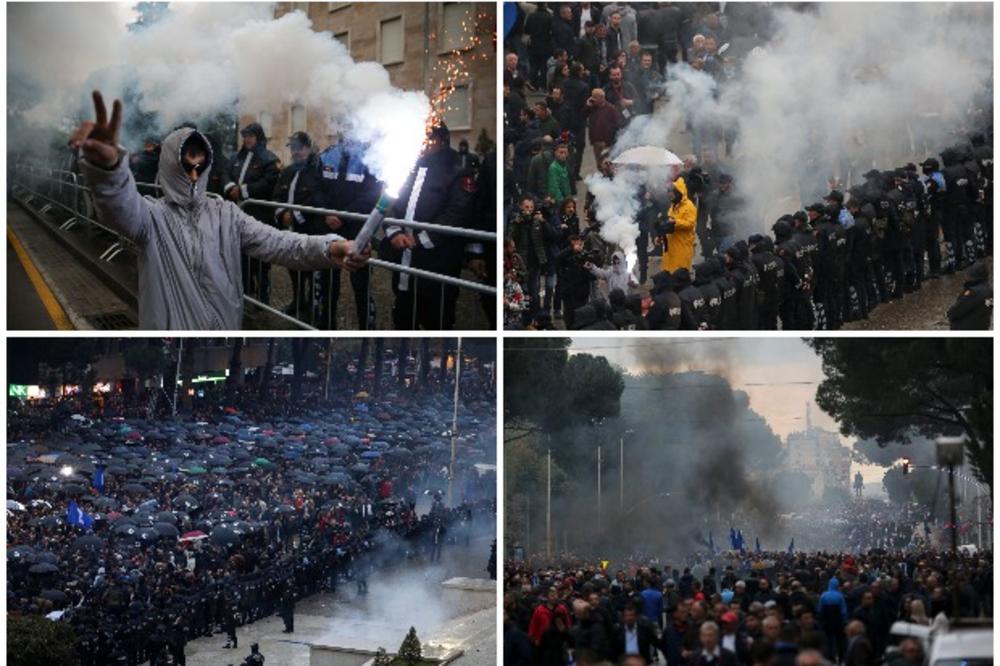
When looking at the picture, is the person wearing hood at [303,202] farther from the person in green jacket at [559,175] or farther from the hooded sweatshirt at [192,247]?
the person in green jacket at [559,175]

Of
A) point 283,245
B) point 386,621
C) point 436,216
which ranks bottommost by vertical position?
point 386,621

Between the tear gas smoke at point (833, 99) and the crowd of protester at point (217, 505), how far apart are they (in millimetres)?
1263

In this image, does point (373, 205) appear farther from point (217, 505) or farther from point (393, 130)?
point (217, 505)

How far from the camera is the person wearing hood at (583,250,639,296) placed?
6.22 m

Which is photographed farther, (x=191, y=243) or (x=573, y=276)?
(x=573, y=276)

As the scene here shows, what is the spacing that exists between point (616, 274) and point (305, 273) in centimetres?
120


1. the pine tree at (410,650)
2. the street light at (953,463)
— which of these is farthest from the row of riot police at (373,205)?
the street light at (953,463)

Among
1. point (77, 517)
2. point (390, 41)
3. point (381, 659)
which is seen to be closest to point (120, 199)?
point (390, 41)

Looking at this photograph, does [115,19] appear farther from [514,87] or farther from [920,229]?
[920,229]

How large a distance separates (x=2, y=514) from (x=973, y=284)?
3.86 meters

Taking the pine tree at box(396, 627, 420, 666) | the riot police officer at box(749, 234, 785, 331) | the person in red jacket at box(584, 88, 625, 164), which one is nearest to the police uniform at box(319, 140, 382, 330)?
the person in red jacket at box(584, 88, 625, 164)

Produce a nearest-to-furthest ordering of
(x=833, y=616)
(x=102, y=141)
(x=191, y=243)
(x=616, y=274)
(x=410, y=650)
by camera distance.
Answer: (x=102, y=141)
(x=191, y=243)
(x=833, y=616)
(x=410, y=650)
(x=616, y=274)

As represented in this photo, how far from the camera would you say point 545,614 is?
6.14 meters

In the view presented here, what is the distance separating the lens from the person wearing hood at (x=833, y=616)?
19.6ft
